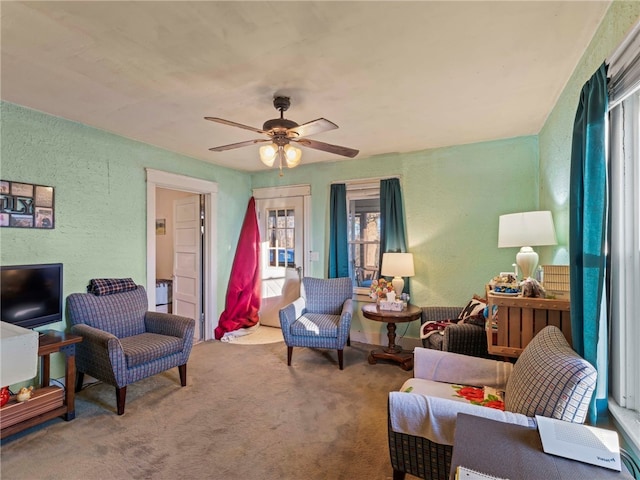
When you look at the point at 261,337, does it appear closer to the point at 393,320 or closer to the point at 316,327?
the point at 316,327

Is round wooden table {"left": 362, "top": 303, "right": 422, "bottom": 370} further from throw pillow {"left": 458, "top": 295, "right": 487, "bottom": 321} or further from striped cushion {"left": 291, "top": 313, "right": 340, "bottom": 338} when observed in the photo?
throw pillow {"left": 458, "top": 295, "right": 487, "bottom": 321}

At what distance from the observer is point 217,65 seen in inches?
74.1

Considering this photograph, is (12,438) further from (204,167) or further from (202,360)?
(204,167)

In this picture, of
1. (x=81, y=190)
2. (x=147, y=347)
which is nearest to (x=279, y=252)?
(x=147, y=347)

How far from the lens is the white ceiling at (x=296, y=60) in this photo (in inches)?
57.9

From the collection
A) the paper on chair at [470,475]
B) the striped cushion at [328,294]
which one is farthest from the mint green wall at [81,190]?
the paper on chair at [470,475]

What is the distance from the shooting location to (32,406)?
213cm

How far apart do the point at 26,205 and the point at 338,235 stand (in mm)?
3073

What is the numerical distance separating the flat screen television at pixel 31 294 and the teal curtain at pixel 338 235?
282cm

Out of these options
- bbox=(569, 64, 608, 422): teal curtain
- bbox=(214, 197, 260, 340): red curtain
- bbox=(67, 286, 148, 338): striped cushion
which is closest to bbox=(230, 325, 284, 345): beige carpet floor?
bbox=(214, 197, 260, 340): red curtain

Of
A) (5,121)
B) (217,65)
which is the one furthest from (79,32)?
(5,121)

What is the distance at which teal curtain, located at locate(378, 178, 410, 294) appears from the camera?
12.5ft

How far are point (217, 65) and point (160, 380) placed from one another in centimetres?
274

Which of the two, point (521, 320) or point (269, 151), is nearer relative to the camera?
point (521, 320)
